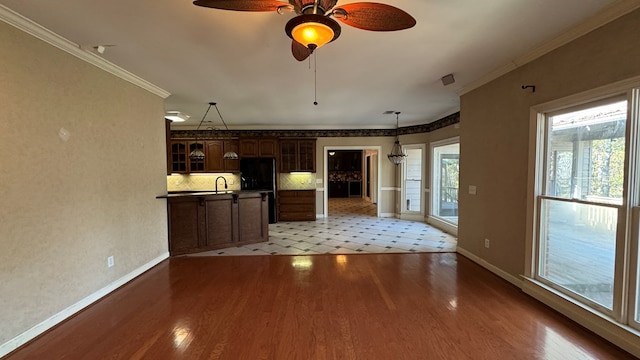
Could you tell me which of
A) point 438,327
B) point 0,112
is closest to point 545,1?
point 438,327

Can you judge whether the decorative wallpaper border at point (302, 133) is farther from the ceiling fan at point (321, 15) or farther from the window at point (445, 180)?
the ceiling fan at point (321, 15)

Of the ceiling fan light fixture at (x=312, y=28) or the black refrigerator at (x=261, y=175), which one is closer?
the ceiling fan light fixture at (x=312, y=28)

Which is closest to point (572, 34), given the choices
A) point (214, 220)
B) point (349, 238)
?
point (349, 238)

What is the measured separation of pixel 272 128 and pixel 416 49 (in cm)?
525

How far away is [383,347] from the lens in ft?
6.82

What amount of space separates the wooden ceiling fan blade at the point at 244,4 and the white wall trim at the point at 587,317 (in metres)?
3.32

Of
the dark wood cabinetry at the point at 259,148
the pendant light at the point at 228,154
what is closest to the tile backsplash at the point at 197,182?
the dark wood cabinetry at the point at 259,148

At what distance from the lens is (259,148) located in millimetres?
7148

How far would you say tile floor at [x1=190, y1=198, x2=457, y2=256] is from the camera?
4590 mm

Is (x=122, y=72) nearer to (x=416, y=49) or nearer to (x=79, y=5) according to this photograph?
(x=79, y=5)

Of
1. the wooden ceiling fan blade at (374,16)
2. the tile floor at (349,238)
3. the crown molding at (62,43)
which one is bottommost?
the tile floor at (349,238)

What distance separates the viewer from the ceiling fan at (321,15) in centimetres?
153

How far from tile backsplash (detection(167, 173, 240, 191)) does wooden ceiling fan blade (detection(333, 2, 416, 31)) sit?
6248mm

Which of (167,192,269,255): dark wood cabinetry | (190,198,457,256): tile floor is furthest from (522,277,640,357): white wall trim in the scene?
(167,192,269,255): dark wood cabinetry
